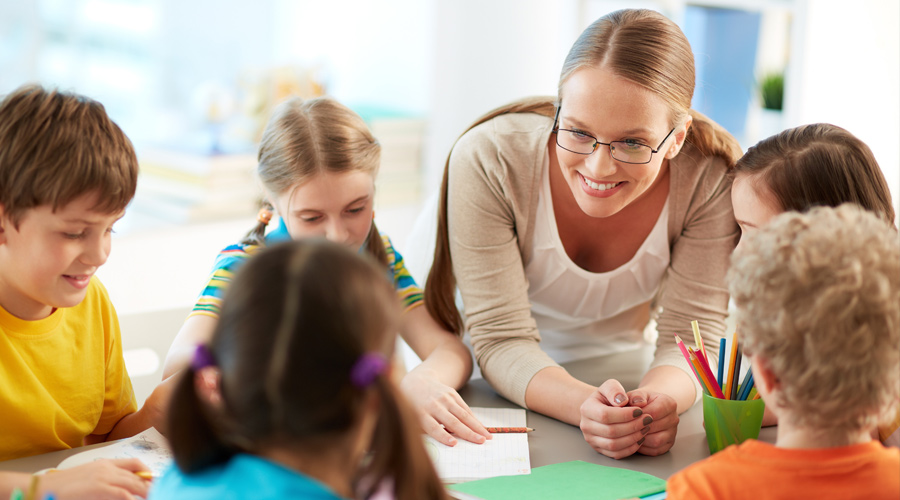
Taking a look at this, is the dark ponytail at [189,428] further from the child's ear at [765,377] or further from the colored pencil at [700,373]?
the colored pencil at [700,373]

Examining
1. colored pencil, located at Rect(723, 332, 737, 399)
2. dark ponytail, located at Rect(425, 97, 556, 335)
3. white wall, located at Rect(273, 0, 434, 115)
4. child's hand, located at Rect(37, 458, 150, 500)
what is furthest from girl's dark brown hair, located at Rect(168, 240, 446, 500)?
white wall, located at Rect(273, 0, 434, 115)

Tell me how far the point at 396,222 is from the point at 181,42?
982mm

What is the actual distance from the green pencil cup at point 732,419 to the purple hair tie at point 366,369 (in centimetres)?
57

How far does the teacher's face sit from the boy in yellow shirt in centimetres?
63

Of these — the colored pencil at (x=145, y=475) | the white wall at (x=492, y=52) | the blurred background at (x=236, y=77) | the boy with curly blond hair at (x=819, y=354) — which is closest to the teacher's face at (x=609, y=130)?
the boy with curly blond hair at (x=819, y=354)

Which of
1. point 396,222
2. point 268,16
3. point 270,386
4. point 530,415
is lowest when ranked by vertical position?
point 396,222

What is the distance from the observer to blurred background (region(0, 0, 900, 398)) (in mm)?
2482

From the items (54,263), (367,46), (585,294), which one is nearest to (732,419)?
(585,294)

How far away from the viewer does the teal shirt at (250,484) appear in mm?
638

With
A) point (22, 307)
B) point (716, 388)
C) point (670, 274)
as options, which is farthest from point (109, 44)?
point (716, 388)

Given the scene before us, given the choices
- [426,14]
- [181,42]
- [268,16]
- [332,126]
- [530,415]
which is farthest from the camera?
[426,14]

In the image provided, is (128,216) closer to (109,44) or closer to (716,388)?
(109,44)

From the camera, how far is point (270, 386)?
25.2 inches

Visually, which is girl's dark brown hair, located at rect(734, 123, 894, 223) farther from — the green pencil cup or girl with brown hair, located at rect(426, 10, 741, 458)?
the green pencil cup
